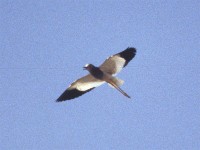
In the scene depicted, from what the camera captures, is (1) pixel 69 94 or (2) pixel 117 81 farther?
(1) pixel 69 94

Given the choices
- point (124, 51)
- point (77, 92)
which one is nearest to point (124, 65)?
point (124, 51)

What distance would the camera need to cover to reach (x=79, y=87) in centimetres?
1753

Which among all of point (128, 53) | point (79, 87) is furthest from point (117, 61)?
point (79, 87)

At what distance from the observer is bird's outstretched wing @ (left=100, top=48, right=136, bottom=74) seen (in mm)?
16734

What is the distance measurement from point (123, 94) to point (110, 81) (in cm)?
103

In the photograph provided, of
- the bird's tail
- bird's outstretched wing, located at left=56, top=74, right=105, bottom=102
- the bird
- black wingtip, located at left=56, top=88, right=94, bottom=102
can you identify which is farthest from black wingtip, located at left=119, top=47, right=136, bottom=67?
black wingtip, located at left=56, top=88, right=94, bottom=102

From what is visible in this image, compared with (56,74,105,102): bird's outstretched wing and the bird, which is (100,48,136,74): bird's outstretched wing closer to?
the bird

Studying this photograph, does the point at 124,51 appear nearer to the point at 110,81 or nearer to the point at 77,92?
the point at 110,81

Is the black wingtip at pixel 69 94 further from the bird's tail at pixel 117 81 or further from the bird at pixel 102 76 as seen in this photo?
the bird's tail at pixel 117 81

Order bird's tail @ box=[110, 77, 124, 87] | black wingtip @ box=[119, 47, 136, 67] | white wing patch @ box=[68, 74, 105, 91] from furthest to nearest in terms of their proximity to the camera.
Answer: white wing patch @ box=[68, 74, 105, 91] → black wingtip @ box=[119, 47, 136, 67] → bird's tail @ box=[110, 77, 124, 87]

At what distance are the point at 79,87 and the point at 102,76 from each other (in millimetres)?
1171

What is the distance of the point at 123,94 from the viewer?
15852 millimetres

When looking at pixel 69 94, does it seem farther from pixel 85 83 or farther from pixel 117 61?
pixel 117 61

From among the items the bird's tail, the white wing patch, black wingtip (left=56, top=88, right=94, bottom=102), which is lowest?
the bird's tail
